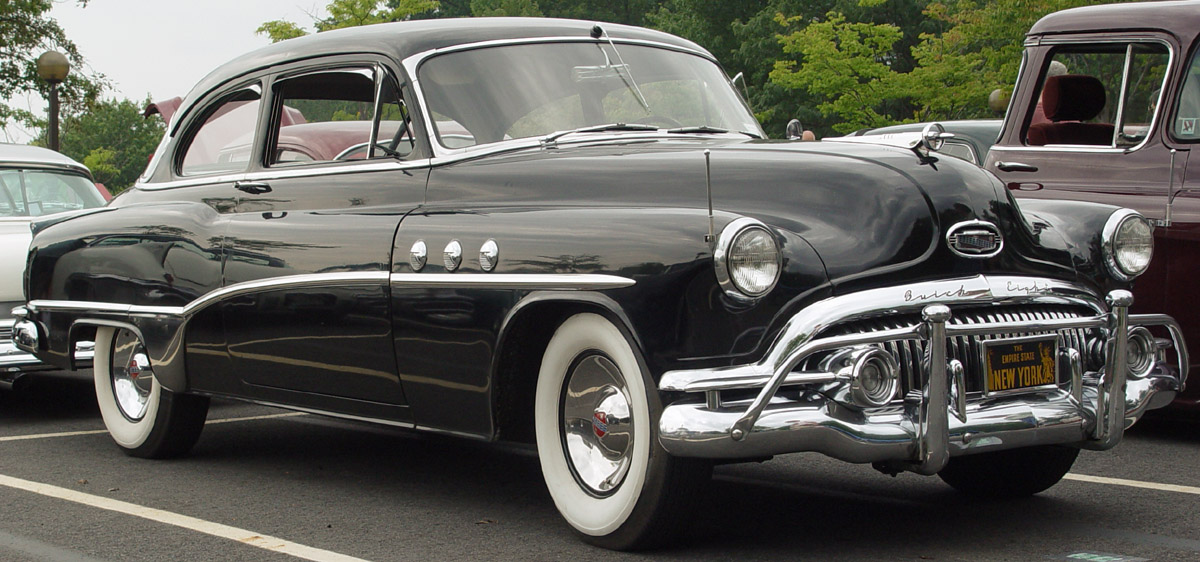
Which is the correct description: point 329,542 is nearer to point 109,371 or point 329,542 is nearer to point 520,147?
point 520,147

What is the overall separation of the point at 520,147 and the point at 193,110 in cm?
236

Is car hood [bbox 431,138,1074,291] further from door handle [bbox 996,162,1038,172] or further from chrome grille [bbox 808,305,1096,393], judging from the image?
door handle [bbox 996,162,1038,172]

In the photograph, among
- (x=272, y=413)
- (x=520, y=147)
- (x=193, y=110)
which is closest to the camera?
(x=520, y=147)

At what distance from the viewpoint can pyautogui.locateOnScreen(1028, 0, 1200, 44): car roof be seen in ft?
23.0

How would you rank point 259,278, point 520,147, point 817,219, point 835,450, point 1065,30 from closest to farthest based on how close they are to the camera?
point 835,450
point 817,219
point 520,147
point 259,278
point 1065,30

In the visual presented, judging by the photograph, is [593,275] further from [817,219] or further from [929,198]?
[929,198]

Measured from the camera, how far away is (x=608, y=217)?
4.61 metres

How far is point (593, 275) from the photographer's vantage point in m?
4.47

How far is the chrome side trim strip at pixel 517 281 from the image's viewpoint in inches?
175

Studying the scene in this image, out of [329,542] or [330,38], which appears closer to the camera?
[329,542]

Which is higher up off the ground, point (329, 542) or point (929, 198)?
point (929, 198)

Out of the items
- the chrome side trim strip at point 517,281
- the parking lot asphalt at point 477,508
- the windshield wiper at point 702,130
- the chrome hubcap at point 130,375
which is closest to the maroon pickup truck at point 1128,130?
the parking lot asphalt at point 477,508

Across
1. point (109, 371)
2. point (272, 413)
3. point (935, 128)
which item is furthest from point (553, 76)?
point (272, 413)

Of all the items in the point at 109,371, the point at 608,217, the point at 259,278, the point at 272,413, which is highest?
the point at 608,217
